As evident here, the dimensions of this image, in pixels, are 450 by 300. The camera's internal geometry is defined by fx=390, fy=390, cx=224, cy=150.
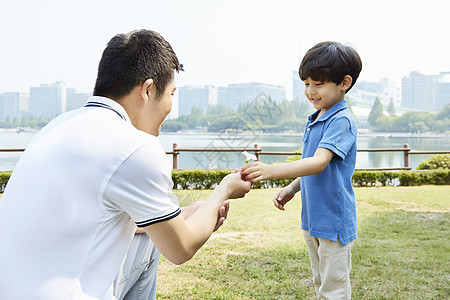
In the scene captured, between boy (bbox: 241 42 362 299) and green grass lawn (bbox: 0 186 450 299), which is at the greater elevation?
boy (bbox: 241 42 362 299)

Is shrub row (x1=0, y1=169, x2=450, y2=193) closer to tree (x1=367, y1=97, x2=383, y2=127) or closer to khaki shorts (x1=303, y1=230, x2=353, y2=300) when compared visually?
khaki shorts (x1=303, y1=230, x2=353, y2=300)

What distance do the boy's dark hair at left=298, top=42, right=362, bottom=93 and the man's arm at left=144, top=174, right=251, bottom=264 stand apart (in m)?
0.90

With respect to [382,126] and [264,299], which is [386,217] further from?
[382,126]

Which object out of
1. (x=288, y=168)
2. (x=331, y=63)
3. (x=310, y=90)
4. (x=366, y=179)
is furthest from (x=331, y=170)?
(x=366, y=179)

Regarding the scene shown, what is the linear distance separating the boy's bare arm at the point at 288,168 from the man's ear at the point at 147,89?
59cm

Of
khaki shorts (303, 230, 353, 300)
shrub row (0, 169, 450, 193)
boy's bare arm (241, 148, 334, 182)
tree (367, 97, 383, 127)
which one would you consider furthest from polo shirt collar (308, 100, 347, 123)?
tree (367, 97, 383, 127)

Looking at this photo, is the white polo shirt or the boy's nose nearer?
the white polo shirt

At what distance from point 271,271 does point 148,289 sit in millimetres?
1741

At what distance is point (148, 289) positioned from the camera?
1.67m

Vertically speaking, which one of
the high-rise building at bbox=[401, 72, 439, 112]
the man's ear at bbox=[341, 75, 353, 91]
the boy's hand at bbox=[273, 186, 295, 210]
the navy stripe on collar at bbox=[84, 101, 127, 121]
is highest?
the high-rise building at bbox=[401, 72, 439, 112]

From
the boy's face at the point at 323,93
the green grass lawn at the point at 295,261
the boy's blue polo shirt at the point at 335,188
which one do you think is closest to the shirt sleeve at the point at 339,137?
the boy's blue polo shirt at the point at 335,188

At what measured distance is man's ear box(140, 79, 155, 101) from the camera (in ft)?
4.13

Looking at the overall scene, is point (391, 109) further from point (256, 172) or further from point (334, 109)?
point (256, 172)

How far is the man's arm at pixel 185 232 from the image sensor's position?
1.11 meters
